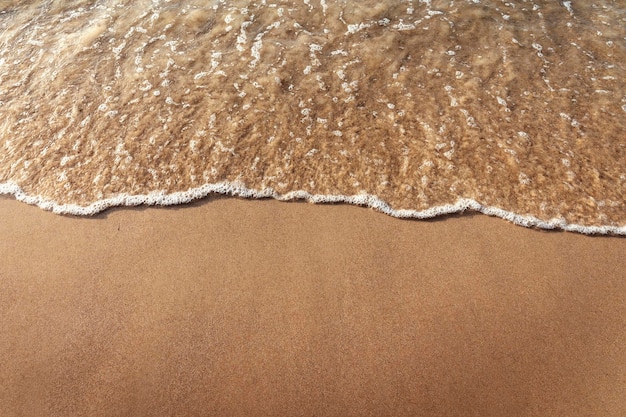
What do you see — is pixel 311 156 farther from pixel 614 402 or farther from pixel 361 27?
pixel 614 402

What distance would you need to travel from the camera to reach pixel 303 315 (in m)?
2.24

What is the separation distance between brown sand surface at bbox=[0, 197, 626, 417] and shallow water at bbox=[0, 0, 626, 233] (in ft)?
0.73

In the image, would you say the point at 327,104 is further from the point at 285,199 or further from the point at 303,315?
the point at 303,315

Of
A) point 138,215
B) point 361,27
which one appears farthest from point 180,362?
point 361,27

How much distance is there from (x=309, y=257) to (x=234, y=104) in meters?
1.42

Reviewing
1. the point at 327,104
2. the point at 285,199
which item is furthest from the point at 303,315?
the point at 327,104

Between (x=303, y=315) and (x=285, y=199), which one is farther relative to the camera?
(x=285, y=199)

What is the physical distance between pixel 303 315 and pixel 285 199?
0.78 metres

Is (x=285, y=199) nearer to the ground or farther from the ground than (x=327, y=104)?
nearer to the ground

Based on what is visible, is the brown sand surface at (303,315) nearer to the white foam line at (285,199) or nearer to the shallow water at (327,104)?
the white foam line at (285,199)

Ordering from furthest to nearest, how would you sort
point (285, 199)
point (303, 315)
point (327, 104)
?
point (327, 104) → point (285, 199) → point (303, 315)

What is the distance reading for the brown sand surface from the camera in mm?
1997

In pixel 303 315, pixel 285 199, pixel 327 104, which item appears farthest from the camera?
pixel 327 104

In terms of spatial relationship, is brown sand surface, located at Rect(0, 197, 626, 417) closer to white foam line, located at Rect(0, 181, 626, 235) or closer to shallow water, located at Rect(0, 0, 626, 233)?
white foam line, located at Rect(0, 181, 626, 235)
